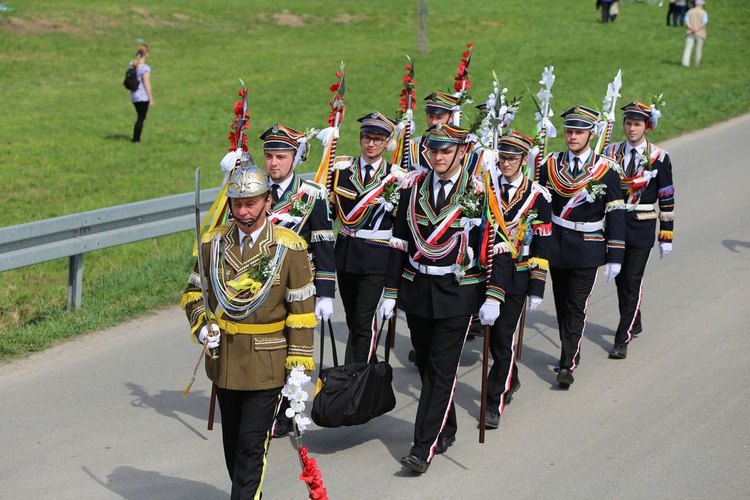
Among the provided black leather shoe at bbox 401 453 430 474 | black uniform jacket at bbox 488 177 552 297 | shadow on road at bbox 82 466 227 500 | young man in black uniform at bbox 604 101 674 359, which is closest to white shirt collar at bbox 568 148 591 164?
young man in black uniform at bbox 604 101 674 359

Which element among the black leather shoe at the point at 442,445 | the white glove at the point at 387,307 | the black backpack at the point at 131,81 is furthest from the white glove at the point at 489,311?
the black backpack at the point at 131,81

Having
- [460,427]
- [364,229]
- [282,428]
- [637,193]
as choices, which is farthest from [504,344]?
[637,193]

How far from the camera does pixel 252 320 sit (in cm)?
596

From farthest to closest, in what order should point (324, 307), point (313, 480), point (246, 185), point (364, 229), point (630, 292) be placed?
1. point (630, 292)
2. point (364, 229)
3. point (324, 307)
4. point (246, 185)
5. point (313, 480)

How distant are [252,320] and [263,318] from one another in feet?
0.20

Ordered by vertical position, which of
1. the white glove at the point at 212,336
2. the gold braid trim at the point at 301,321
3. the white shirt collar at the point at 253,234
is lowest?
the white glove at the point at 212,336

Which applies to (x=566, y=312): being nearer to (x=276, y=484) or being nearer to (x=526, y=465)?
(x=526, y=465)

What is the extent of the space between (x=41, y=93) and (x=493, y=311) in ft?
63.6

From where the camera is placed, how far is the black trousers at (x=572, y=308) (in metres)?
8.75

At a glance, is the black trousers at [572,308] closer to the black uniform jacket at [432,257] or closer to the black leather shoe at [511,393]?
the black leather shoe at [511,393]

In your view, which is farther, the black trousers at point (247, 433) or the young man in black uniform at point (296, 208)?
the young man in black uniform at point (296, 208)

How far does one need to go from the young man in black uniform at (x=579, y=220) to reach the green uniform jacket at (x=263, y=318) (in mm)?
3397

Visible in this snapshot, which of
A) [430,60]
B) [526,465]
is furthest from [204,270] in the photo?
[430,60]

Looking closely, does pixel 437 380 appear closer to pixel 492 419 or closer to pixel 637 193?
pixel 492 419
